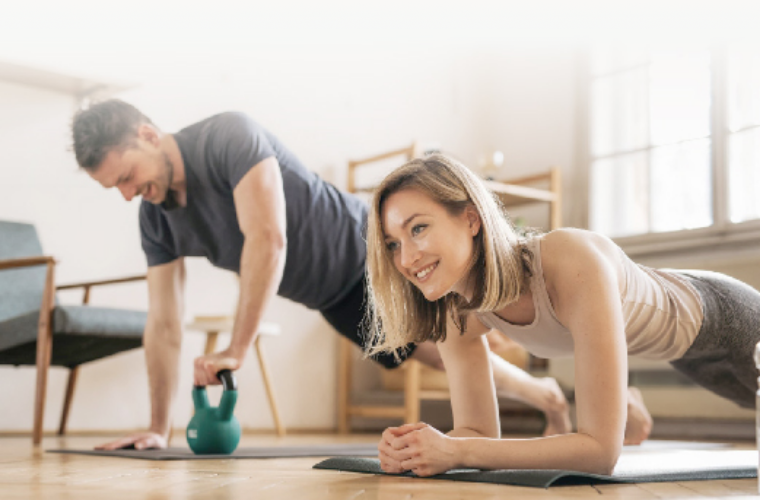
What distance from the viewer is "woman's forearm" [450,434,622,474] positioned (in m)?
1.34

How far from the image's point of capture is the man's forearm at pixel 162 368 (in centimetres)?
244

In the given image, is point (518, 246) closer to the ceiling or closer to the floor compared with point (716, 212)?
closer to the floor

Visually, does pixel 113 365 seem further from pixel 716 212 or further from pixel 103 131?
pixel 716 212

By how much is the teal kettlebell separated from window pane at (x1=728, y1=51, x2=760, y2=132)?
3.03 meters

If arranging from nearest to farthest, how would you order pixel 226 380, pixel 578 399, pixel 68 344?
pixel 578 399 → pixel 226 380 → pixel 68 344

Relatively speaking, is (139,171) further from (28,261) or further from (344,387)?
(344,387)

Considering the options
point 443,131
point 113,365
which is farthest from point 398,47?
point 113,365

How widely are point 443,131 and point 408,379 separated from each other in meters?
1.80

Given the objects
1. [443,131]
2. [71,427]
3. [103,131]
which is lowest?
[71,427]

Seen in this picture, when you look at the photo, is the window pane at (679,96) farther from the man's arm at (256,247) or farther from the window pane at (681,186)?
the man's arm at (256,247)

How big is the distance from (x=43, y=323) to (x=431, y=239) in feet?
6.13

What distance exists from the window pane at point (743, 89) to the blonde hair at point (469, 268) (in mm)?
2978

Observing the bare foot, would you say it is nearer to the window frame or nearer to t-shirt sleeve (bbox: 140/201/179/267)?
t-shirt sleeve (bbox: 140/201/179/267)

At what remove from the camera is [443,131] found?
17.2 feet
